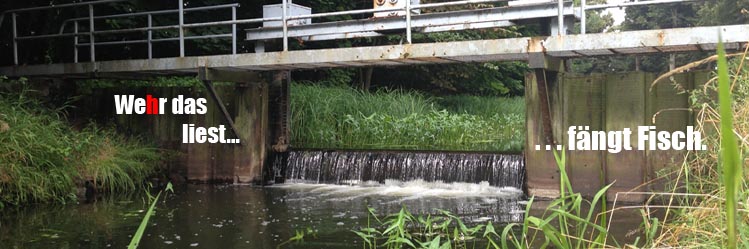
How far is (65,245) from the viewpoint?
6.13 m

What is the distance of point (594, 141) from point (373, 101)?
622 cm

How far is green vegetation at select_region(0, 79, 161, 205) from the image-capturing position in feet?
27.7

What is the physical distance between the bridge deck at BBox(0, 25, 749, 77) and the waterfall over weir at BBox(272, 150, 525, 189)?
1.87 meters

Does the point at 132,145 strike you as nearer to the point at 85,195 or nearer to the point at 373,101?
the point at 85,195

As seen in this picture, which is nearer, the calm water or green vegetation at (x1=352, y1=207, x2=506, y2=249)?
green vegetation at (x1=352, y1=207, x2=506, y2=249)

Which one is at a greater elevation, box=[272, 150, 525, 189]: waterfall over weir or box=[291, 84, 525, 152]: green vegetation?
box=[291, 84, 525, 152]: green vegetation

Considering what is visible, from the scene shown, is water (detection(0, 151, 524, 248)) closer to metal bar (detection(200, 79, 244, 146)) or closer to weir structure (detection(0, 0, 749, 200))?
weir structure (detection(0, 0, 749, 200))

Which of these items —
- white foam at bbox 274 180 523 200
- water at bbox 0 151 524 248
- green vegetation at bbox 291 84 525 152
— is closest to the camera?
water at bbox 0 151 524 248

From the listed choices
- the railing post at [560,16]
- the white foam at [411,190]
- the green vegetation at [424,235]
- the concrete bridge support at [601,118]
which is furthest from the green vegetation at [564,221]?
the white foam at [411,190]

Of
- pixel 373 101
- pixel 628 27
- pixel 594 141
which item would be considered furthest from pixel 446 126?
pixel 628 27

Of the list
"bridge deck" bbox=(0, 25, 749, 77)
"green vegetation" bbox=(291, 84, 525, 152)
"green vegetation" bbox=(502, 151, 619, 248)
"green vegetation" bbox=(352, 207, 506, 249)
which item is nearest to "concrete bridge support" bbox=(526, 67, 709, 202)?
"bridge deck" bbox=(0, 25, 749, 77)

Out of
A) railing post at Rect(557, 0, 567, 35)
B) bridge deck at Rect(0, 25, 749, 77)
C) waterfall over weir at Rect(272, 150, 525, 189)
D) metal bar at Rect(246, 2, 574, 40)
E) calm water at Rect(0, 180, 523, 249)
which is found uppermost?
metal bar at Rect(246, 2, 574, 40)

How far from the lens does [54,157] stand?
9156 mm

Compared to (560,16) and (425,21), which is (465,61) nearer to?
(425,21)
